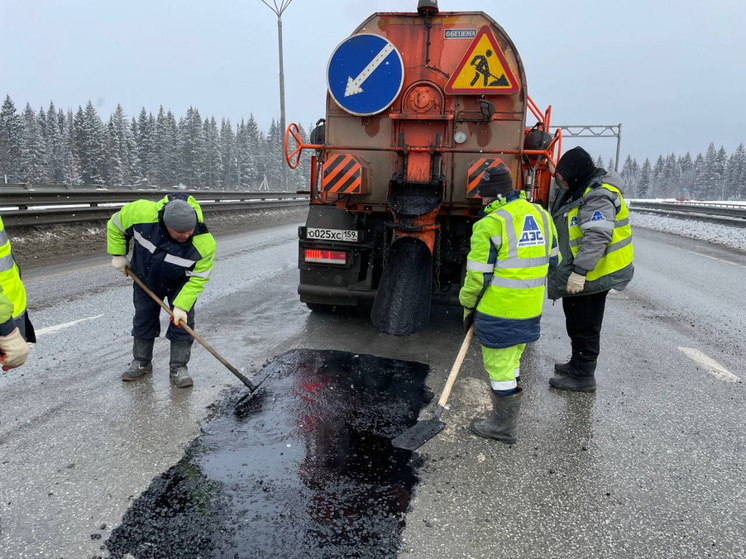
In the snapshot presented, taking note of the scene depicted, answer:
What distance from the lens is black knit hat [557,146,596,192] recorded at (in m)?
3.58

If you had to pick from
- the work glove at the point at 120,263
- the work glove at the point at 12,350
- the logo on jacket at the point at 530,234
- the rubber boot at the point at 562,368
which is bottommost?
the rubber boot at the point at 562,368

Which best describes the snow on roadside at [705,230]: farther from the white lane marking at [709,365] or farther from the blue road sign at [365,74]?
the blue road sign at [365,74]

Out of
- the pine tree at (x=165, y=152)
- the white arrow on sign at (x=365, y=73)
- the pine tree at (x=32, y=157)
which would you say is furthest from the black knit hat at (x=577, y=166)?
the pine tree at (x=165, y=152)

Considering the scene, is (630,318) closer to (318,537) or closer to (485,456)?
(485,456)

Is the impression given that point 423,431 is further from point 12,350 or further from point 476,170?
point 476,170

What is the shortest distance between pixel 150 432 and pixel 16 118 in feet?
210

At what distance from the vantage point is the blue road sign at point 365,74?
465 centimetres

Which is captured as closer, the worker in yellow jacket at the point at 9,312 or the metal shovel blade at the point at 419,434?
the worker in yellow jacket at the point at 9,312

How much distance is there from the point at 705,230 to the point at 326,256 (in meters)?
18.3

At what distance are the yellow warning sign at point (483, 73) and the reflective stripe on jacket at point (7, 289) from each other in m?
3.92

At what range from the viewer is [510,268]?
8.98 feet

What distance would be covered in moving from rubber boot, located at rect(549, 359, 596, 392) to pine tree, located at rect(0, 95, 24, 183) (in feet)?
210

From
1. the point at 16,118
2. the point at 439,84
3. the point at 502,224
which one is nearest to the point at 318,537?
the point at 502,224

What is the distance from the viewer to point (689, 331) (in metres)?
5.26
